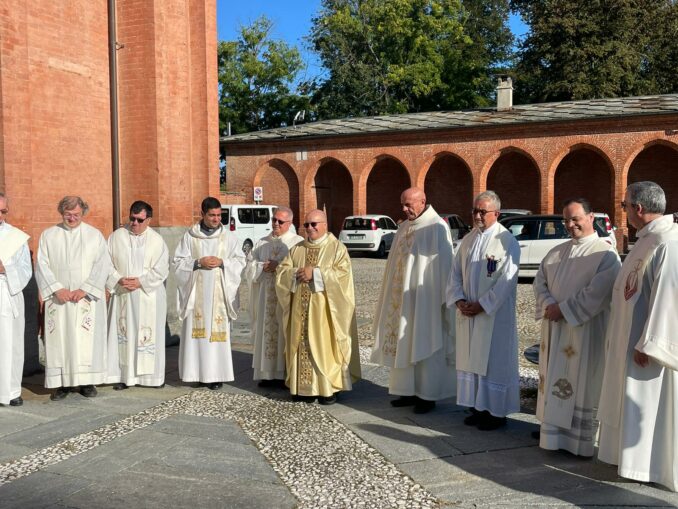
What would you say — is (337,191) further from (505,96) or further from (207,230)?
(207,230)

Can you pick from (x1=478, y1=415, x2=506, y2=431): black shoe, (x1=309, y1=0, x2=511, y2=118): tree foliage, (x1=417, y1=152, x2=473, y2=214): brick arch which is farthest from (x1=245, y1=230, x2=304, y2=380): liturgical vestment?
(x1=309, y1=0, x2=511, y2=118): tree foliage

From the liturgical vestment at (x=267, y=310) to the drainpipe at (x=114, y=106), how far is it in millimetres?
3319

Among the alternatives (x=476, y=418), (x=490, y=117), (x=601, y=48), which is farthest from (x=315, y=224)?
(x=601, y=48)

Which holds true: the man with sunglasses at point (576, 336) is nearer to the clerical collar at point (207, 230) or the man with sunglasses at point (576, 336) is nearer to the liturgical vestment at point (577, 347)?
the liturgical vestment at point (577, 347)

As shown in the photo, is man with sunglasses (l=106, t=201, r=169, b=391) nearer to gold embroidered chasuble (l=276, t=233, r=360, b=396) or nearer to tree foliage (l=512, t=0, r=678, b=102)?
gold embroidered chasuble (l=276, t=233, r=360, b=396)

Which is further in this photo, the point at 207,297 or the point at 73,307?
the point at 207,297

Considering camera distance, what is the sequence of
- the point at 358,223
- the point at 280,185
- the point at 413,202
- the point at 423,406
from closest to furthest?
the point at 423,406
the point at 413,202
the point at 358,223
the point at 280,185

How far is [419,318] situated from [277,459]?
192 centimetres

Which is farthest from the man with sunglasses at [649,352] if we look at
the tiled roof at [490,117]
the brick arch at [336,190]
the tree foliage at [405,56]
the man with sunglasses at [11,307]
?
the tree foliage at [405,56]

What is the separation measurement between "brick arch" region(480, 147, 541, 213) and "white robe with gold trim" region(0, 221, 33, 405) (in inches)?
889

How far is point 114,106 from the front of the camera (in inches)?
380

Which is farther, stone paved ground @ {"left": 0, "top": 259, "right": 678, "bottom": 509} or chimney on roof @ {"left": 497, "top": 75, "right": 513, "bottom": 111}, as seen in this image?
chimney on roof @ {"left": 497, "top": 75, "right": 513, "bottom": 111}

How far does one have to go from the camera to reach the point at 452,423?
5637 mm

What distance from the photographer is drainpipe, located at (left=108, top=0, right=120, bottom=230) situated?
31.4 feet
